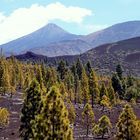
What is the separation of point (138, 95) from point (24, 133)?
10957 cm

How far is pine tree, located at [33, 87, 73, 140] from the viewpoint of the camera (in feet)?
114

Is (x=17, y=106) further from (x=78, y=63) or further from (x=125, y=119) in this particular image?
(x=125, y=119)

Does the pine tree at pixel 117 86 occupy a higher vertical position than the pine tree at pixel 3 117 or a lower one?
higher

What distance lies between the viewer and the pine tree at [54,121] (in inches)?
1366

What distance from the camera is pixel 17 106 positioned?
122 meters

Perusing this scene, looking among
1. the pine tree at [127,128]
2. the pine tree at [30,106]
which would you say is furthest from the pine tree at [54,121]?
the pine tree at [127,128]

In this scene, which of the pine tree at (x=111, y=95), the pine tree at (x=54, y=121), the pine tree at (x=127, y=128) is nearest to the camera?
the pine tree at (x=54, y=121)

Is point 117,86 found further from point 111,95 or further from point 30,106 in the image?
point 30,106

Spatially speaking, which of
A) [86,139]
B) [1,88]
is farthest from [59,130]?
[1,88]

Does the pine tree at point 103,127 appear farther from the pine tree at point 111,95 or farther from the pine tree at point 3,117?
the pine tree at point 111,95

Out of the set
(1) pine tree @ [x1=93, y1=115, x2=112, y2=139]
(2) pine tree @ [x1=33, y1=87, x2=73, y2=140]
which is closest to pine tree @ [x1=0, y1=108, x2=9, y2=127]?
(1) pine tree @ [x1=93, y1=115, x2=112, y2=139]

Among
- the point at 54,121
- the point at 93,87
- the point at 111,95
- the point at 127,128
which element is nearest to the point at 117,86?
the point at 111,95

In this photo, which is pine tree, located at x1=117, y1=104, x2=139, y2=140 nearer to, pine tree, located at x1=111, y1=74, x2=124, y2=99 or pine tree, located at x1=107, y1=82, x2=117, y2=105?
pine tree, located at x1=107, y1=82, x2=117, y2=105

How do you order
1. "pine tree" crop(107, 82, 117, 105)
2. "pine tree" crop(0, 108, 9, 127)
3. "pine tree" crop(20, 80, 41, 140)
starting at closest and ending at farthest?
"pine tree" crop(20, 80, 41, 140) < "pine tree" crop(0, 108, 9, 127) < "pine tree" crop(107, 82, 117, 105)
